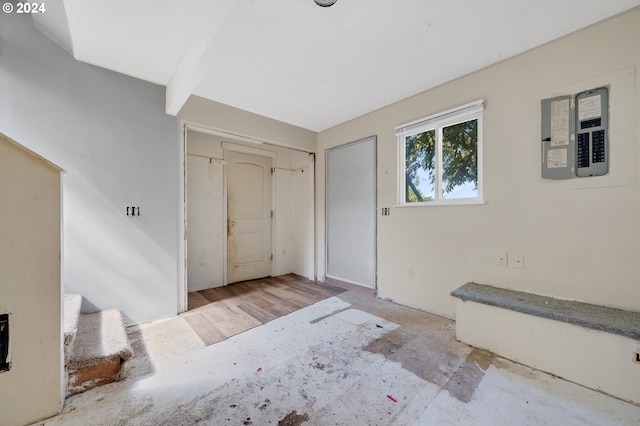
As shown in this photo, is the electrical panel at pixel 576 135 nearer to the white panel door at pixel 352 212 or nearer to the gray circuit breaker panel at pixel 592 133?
the gray circuit breaker panel at pixel 592 133

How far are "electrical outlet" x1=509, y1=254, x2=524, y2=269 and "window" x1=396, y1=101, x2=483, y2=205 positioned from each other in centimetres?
56

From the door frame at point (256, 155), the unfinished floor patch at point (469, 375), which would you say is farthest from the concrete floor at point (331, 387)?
the door frame at point (256, 155)

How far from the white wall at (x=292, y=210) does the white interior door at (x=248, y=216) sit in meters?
0.15

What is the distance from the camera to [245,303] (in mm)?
2914

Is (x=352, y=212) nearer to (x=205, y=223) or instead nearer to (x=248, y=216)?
(x=248, y=216)

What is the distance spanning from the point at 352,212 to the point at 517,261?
1.87 metres

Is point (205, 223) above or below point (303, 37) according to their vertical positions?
below

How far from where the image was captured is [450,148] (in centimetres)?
251

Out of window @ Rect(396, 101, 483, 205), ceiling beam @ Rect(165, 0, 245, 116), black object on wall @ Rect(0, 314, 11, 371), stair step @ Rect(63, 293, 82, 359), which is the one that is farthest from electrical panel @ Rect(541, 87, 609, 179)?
stair step @ Rect(63, 293, 82, 359)

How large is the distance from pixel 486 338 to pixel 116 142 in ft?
11.7

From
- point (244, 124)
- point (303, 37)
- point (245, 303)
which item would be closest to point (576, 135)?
point (303, 37)

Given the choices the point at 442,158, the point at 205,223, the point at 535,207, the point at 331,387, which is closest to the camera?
the point at 331,387

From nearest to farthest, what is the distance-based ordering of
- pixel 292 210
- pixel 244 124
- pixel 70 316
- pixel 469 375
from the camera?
pixel 469 375 → pixel 70 316 → pixel 244 124 → pixel 292 210

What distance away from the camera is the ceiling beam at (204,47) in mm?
1354
